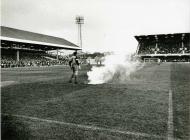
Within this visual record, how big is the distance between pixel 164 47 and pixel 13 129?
224 ft

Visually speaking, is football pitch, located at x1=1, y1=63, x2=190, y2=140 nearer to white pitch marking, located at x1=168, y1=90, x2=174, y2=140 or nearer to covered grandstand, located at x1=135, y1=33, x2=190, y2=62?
white pitch marking, located at x1=168, y1=90, x2=174, y2=140

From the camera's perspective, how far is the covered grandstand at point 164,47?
215 feet

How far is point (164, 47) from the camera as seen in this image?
227ft

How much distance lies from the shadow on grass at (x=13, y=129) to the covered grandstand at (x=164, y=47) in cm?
6268

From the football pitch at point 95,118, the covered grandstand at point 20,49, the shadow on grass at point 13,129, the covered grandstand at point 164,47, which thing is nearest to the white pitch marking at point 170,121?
the football pitch at point 95,118

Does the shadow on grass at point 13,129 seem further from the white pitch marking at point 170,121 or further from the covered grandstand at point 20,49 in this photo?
the covered grandstand at point 20,49

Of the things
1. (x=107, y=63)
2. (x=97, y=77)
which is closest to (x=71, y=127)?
(x=97, y=77)

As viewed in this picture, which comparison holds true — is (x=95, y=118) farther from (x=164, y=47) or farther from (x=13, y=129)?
(x=164, y=47)

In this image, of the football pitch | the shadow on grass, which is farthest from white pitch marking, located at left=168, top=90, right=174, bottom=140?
the shadow on grass

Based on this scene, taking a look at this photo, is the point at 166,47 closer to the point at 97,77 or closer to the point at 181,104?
the point at 97,77

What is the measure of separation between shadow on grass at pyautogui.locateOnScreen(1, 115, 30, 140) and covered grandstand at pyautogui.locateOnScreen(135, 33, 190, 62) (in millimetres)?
62684

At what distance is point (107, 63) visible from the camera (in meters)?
18.8

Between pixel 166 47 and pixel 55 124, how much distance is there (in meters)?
67.4

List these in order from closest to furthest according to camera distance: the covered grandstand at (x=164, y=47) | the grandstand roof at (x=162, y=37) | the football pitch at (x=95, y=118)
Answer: the football pitch at (x=95, y=118), the grandstand roof at (x=162, y=37), the covered grandstand at (x=164, y=47)
